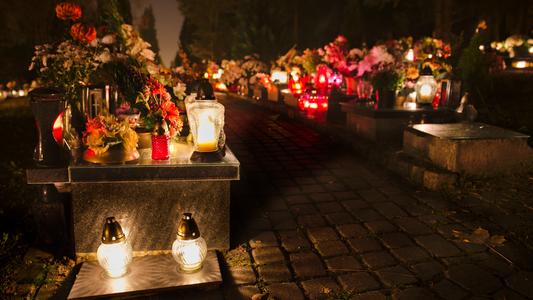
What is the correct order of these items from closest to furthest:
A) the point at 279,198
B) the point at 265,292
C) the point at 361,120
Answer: the point at 265,292, the point at 279,198, the point at 361,120

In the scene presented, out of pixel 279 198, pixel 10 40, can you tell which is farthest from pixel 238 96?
pixel 279 198

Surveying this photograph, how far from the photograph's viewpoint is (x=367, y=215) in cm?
548

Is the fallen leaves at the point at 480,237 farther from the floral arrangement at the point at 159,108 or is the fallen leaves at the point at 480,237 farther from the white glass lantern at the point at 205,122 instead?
the floral arrangement at the point at 159,108

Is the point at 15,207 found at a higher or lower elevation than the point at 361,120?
lower

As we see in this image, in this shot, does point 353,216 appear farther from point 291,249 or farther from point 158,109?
point 158,109

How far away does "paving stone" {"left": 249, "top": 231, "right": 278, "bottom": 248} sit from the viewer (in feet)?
15.2

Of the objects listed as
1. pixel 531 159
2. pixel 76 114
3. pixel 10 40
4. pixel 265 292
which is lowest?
pixel 265 292

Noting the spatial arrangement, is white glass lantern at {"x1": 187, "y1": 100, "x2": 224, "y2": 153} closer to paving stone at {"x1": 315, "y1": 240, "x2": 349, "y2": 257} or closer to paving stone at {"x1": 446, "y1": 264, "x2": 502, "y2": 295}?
paving stone at {"x1": 315, "y1": 240, "x2": 349, "y2": 257}

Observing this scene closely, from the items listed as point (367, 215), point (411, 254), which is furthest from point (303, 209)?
point (411, 254)

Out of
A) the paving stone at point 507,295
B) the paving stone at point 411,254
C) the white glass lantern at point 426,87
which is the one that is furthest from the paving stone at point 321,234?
the white glass lantern at point 426,87

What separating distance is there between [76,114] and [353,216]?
12.4 feet

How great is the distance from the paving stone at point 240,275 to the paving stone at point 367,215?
1874mm

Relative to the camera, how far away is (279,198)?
20.2 ft

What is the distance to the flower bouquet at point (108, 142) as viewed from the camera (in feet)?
13.3
